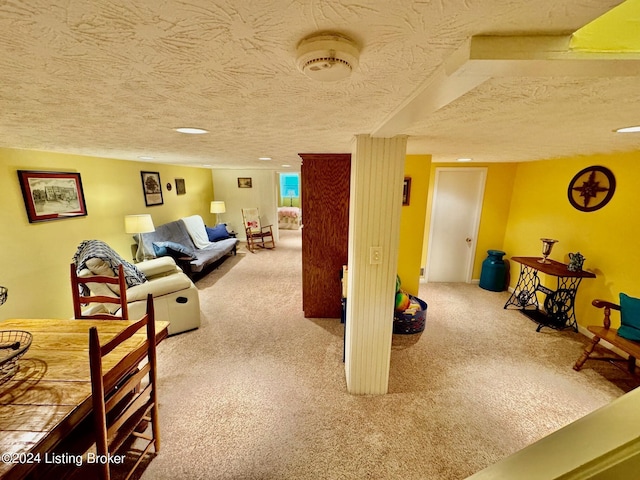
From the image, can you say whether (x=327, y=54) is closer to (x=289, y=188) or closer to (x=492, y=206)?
(x=492, y=206)

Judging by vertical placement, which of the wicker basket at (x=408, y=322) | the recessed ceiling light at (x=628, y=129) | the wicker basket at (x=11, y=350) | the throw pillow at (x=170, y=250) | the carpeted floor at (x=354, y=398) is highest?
the recessed ceiling light at (x=628, y=129)

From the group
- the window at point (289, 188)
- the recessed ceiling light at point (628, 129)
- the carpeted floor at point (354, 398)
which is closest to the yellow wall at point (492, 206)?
the carpeted floor at point (354, 398)

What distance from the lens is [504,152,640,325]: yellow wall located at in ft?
8.61

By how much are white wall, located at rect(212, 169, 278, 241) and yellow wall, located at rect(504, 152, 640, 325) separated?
518cm

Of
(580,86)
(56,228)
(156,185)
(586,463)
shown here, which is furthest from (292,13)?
(156,185)

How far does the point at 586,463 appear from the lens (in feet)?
1.22

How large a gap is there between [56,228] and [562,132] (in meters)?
4.53

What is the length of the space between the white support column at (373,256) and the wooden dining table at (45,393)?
1.39 metres

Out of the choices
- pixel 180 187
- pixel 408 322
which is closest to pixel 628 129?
pixel 408 322

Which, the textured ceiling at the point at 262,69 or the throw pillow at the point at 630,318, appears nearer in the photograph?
the textured ceiling at the point at 262,69

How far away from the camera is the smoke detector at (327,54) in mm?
551

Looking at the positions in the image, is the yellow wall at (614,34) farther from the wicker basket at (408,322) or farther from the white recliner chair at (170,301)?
the white recliner chair at (170,301)

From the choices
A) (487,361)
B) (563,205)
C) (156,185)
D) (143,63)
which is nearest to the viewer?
(143,63)

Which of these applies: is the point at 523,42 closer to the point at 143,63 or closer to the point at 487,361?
the point at 143,63
